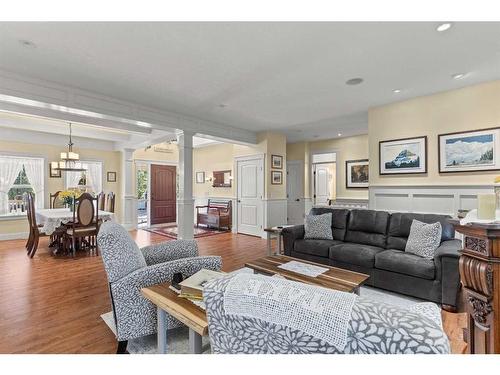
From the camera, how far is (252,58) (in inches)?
109

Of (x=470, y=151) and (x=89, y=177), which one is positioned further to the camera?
(x=89, y=177)

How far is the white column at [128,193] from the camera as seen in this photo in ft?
24.6

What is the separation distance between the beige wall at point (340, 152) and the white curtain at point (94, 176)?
571cm

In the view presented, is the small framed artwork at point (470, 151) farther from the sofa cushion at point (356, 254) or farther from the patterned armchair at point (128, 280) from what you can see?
the patterned armchair at point (128, 280)

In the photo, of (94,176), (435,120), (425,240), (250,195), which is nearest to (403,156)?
(435,120)

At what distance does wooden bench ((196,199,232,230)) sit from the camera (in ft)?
24.6

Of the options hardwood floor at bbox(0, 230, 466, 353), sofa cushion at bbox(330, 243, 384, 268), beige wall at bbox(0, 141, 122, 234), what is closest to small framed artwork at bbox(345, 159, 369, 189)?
hardwood floor at bbox(0, 230, 466, 353)

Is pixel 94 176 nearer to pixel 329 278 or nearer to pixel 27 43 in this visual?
pixel 27 43

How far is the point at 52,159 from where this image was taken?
651 centimetres

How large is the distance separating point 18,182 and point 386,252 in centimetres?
779

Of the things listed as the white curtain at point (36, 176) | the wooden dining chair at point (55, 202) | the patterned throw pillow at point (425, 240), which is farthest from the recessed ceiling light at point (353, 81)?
the white curtain at point (36, 176)
